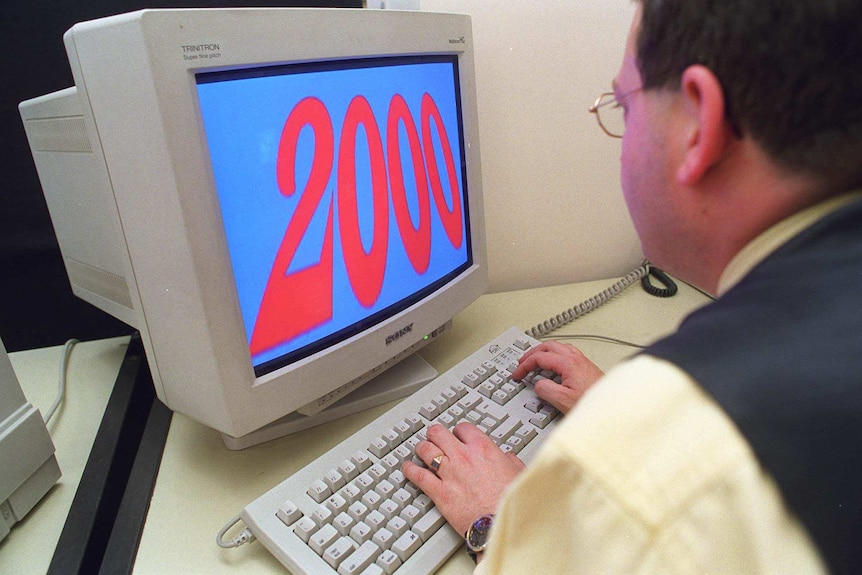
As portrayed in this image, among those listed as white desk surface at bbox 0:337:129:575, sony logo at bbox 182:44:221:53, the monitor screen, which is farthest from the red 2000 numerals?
white desk surface at bbox 0:337:129:575

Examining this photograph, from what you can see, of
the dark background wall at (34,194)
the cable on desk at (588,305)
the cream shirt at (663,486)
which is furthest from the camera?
the cable on desk at (588,305)

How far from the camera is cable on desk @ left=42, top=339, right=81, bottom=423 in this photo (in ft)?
2.80

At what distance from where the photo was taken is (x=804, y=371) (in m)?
0.34

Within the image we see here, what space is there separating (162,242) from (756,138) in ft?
1.79

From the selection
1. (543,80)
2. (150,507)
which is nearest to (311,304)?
(150,507)

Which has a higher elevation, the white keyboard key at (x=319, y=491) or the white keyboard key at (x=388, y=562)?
the white keyboard key at (x=319, y=491)

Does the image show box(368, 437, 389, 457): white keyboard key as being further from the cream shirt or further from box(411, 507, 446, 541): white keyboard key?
the cream shirt

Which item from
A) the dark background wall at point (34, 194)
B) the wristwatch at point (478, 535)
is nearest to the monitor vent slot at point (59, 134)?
the dark background wall at point (34, 194)

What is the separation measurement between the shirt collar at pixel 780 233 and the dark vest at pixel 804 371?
1.1 inches

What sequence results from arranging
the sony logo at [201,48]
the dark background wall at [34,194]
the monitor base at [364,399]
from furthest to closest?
the dark background wall at [34,194], the monitor base at [364,399], the sony logo at [201,48]

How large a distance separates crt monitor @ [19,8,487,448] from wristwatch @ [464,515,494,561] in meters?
0.26

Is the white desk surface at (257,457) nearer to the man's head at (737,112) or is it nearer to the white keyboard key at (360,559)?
the white keyboard key at (360,559)

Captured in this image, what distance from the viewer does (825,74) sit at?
0.37 metres

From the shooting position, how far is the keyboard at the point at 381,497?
0.58m
